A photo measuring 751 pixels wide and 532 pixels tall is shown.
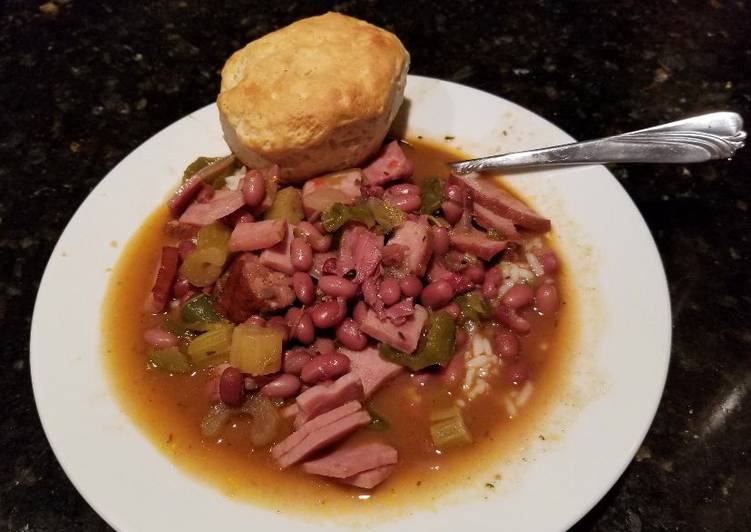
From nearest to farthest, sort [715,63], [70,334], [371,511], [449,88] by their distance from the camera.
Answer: [371,511] < [70,334] < [449,88] < [715,63]

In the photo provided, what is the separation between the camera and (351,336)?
2842 millimetres

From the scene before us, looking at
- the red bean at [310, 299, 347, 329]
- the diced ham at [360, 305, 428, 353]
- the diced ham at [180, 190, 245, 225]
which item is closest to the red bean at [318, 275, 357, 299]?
the red bean at [310, 299, 347, 329]

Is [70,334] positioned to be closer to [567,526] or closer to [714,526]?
[567,526]

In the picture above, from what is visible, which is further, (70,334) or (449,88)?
(449,88)

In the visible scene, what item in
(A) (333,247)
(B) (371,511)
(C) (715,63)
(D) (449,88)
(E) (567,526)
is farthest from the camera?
(C) (715,63)

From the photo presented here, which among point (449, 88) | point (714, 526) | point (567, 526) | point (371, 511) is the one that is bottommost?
point (714, 526)

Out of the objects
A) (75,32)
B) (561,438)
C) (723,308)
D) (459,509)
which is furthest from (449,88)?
(75,32)

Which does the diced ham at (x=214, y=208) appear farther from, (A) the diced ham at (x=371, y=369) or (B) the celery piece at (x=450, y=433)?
(B) the celery piece at (x=450, y=433)

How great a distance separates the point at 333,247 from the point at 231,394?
35.2 inches

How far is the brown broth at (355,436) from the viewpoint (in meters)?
2.45

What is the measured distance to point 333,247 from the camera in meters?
3.12

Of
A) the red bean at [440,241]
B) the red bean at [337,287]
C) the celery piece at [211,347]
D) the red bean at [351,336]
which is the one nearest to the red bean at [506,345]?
the red bean at [440,241]

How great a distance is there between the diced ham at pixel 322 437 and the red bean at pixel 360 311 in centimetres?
48

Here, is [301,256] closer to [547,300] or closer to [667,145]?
[547,300]
